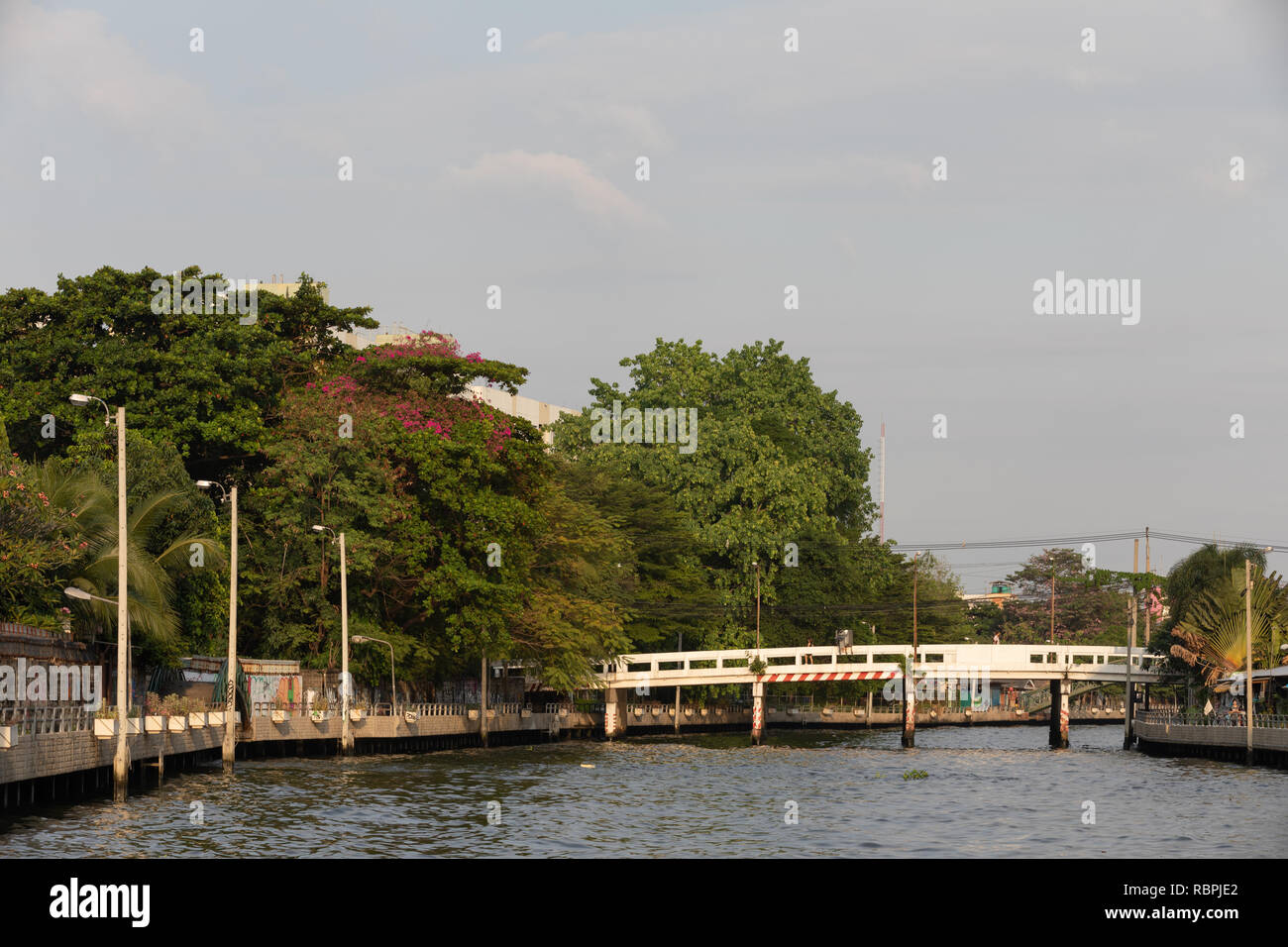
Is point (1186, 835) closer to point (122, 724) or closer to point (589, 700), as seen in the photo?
point (122, 724)

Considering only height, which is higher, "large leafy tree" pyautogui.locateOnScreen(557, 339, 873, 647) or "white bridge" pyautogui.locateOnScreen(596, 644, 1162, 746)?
"large leafy tree" pyautogui.locateOnScreen(557, 339, 873, 647)

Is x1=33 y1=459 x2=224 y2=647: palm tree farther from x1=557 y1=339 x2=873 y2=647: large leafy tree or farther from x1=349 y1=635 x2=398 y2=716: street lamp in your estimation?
x1=557 y1=339 x2=873 y2=647: large leafy tree

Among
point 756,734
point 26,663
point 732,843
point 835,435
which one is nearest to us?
point 732,843

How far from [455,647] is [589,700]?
32.9 m

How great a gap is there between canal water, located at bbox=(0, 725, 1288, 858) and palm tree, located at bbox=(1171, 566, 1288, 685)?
6983 mm

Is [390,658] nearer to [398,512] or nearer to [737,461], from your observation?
[398,512]

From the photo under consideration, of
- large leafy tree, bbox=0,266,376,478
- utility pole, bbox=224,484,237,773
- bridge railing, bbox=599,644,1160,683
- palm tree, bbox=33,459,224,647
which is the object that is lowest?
bridge railing, bbox=599,644,1160,683

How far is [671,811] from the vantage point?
42.2 m

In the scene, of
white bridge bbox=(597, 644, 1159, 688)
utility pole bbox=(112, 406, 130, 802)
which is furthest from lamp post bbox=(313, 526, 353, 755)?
white bridge bbox=(597, 644, 1159, 688)

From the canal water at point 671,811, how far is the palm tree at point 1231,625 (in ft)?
22.9

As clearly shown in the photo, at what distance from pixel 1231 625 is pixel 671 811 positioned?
4222 centimetres

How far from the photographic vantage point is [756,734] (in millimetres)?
92188

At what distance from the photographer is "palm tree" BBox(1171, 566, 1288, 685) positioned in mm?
71438
